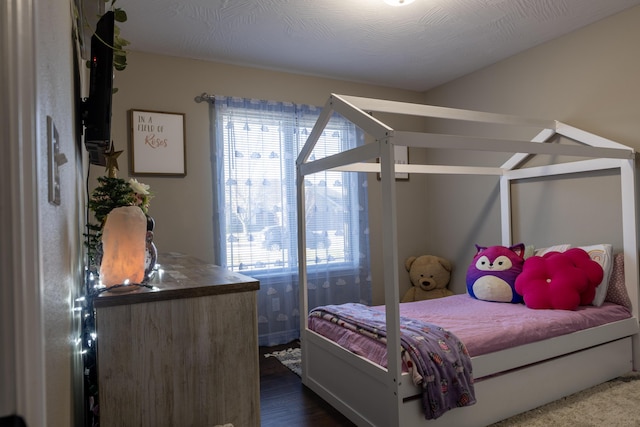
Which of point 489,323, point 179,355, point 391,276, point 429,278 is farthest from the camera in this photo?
point 429,278

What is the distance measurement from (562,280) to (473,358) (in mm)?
1008

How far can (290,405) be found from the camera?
2434 millimetres

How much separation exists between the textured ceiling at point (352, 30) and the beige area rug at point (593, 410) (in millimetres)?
2376

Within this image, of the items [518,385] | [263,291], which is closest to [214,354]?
[518,385]

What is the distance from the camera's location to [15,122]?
1.11 ft

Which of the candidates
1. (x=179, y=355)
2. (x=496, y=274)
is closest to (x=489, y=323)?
(x=496, y=274)

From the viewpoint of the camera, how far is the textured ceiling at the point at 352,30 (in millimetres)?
2582

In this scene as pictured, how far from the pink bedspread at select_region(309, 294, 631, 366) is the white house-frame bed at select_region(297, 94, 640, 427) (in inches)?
1.7

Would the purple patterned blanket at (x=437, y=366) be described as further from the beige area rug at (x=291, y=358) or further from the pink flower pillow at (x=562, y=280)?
the beige area rug at (x=291, y=358)

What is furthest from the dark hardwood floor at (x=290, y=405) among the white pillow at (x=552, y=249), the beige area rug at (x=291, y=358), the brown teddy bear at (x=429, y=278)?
the white pillow at (x=552, y=249)

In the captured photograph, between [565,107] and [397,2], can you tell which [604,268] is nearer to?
[565,107]

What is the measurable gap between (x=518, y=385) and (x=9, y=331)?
7.88 ft

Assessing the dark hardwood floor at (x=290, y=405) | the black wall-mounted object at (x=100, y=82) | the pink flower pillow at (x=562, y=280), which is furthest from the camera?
the pink flower pillow at (x=562, y=280)

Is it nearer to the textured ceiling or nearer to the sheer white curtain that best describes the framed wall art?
the sheer white curtain
